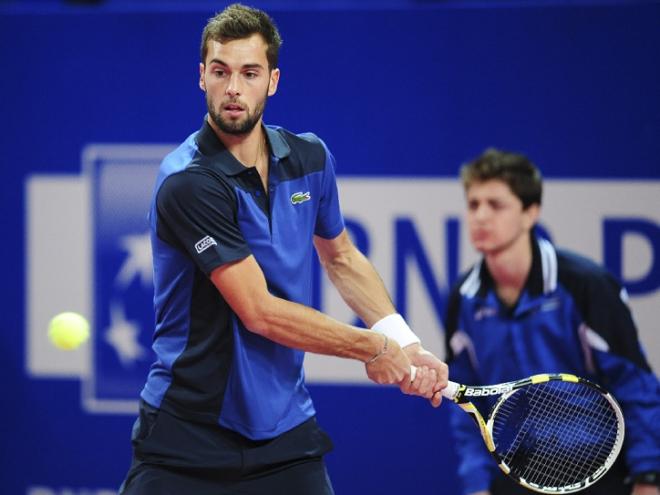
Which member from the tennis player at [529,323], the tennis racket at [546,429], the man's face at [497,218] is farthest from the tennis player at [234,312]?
the man's face at [497,218]

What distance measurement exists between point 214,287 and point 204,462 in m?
0.49

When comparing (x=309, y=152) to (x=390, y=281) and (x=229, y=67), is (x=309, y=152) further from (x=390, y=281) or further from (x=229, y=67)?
(x=390, y=281)

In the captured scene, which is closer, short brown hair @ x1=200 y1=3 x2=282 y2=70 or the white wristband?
short brown hair @ x1=200 y1=3 x2=282 y2=70

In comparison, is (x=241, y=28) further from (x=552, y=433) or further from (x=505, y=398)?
(x=552, y=433)

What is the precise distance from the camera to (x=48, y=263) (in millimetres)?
5434

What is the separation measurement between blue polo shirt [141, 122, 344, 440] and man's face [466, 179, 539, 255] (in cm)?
164

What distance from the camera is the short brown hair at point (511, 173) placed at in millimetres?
4746

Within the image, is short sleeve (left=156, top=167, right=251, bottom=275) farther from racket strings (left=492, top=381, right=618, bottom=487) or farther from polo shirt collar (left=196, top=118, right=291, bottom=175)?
racket strings (left=492, top=381, right=618, bottom=487)

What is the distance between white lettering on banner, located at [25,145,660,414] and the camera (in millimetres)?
5012

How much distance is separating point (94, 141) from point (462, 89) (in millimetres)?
1723

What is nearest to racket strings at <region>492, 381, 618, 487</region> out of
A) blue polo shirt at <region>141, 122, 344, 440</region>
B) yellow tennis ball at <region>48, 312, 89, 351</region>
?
blue polo shirt at <region>141, 122, 344, 440</region>

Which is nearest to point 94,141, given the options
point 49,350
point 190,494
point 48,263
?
point 48,263

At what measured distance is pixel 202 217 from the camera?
3076 mm

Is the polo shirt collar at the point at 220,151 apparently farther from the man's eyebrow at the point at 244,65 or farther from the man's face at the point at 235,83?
the man's eyebrow at the point at 244,65
